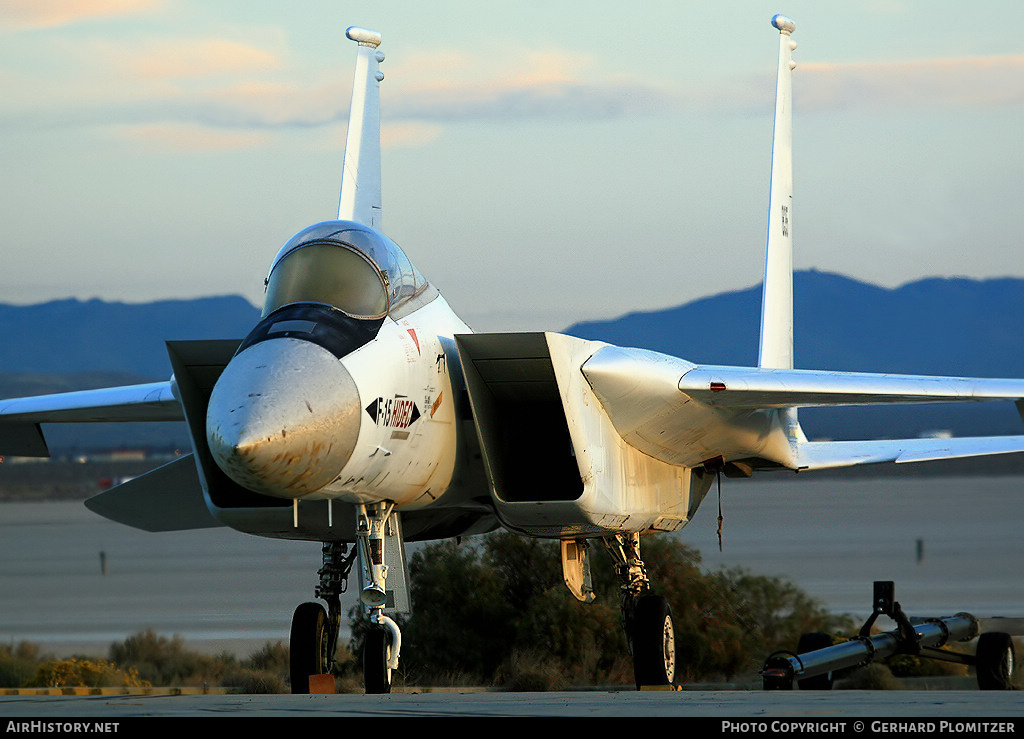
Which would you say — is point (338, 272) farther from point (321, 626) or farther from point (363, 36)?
point (363, 36)

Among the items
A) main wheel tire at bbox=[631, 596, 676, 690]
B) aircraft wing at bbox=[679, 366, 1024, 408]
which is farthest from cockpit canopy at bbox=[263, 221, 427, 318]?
main wheel tire at bbox=[631, 596, 676, 690]

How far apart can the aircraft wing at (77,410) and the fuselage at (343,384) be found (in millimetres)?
2917

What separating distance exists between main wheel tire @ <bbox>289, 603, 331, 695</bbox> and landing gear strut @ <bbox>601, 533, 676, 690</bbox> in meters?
2.38

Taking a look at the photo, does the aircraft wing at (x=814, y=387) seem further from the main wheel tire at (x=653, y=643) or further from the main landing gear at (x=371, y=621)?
the main landing gear at (x=371, y=621)

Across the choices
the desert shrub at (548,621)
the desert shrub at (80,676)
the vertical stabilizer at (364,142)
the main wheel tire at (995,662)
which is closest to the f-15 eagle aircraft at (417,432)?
the main wheel tire at (995,662)

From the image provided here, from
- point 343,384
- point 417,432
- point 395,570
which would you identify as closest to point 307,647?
point 395,570

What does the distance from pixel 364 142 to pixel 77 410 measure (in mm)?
4154

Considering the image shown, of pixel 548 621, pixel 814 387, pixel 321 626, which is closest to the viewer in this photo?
pixel 814 387

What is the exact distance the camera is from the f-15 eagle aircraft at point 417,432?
7.23 meters

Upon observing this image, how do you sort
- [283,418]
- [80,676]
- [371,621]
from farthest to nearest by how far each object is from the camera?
[80,676]
[371,621]
[283,418]

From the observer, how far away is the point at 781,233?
1501cm

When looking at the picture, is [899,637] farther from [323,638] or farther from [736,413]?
[323,638]
